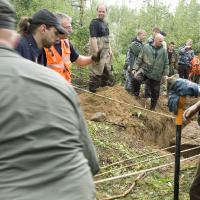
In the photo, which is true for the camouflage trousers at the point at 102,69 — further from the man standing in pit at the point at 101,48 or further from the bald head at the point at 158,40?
the bald head at the point at 158,40

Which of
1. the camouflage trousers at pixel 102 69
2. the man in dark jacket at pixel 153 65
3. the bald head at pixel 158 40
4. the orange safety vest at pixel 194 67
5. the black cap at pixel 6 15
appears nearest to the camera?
the black cap at pixel 6 15

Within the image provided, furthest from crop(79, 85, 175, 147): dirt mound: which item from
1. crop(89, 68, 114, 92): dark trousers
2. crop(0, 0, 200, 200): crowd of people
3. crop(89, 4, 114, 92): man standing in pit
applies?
crop(0, 0, 200, 200): crowd of people

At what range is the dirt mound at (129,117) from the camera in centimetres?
963

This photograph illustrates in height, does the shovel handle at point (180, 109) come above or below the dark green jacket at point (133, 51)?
above

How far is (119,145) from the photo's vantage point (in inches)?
292

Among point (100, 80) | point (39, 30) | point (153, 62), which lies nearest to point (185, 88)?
point (39, 30)

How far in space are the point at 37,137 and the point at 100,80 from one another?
9.32m

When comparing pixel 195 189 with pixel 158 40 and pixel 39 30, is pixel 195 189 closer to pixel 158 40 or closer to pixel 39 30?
pixel 39 30

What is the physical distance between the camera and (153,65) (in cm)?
1062

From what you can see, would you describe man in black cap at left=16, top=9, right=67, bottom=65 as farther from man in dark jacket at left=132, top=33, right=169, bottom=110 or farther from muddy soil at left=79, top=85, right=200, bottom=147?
man in dark jacket at left=132, top=33, right=169, bottom=110

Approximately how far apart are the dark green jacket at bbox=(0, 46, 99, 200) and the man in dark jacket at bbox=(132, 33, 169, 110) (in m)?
8.44

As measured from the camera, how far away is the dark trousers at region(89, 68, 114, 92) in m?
10.9

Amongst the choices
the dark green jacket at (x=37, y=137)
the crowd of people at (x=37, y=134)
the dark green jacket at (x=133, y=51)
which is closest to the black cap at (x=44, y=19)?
the crowd of people at (x=37, y=134)

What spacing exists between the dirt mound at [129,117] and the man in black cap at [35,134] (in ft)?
23.0
